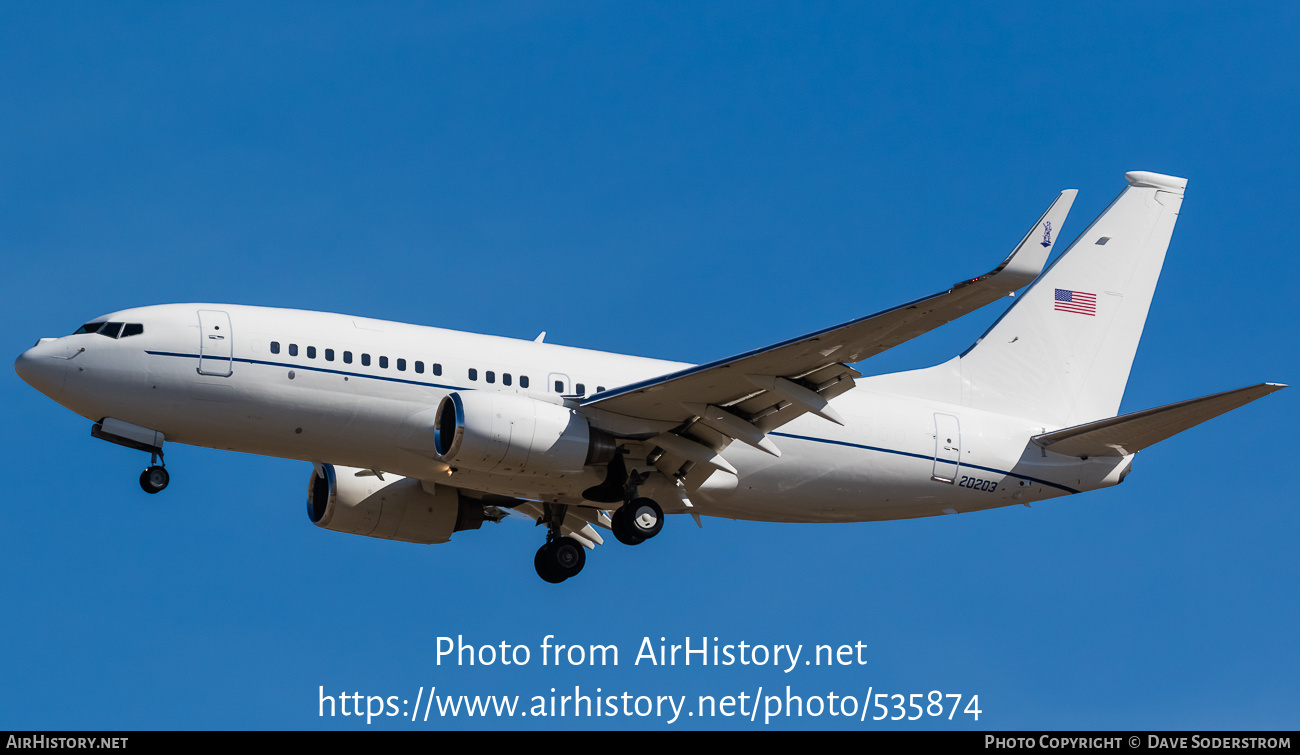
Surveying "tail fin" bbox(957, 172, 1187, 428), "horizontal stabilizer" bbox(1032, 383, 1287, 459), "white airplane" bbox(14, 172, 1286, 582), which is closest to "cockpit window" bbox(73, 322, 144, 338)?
"white airplane" bbox(14, 172, 1286, 582)

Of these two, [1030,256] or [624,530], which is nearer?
[1030,256]

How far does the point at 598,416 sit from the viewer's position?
29.4 meters

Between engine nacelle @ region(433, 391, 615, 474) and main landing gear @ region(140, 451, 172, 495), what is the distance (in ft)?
16.7

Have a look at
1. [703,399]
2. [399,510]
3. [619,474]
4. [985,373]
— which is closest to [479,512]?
[399,510]

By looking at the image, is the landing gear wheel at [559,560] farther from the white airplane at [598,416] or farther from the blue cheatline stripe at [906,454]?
the blue cheatline stripe at [906,454]

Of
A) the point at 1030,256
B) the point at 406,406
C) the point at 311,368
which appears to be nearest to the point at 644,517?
the point at 406,406

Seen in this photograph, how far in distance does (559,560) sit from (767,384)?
290 inches

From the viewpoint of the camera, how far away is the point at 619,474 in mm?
30031

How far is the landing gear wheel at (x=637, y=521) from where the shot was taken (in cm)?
2969

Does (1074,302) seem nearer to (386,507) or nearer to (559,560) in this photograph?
(559,560)

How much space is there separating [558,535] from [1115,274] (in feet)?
49.9

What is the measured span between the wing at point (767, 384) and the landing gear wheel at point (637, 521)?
104cm

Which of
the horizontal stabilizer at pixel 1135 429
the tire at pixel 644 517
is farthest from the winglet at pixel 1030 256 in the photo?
the tire at pixel 644 517

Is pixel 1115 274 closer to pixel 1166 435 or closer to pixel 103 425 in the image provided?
pixel 1166 435
